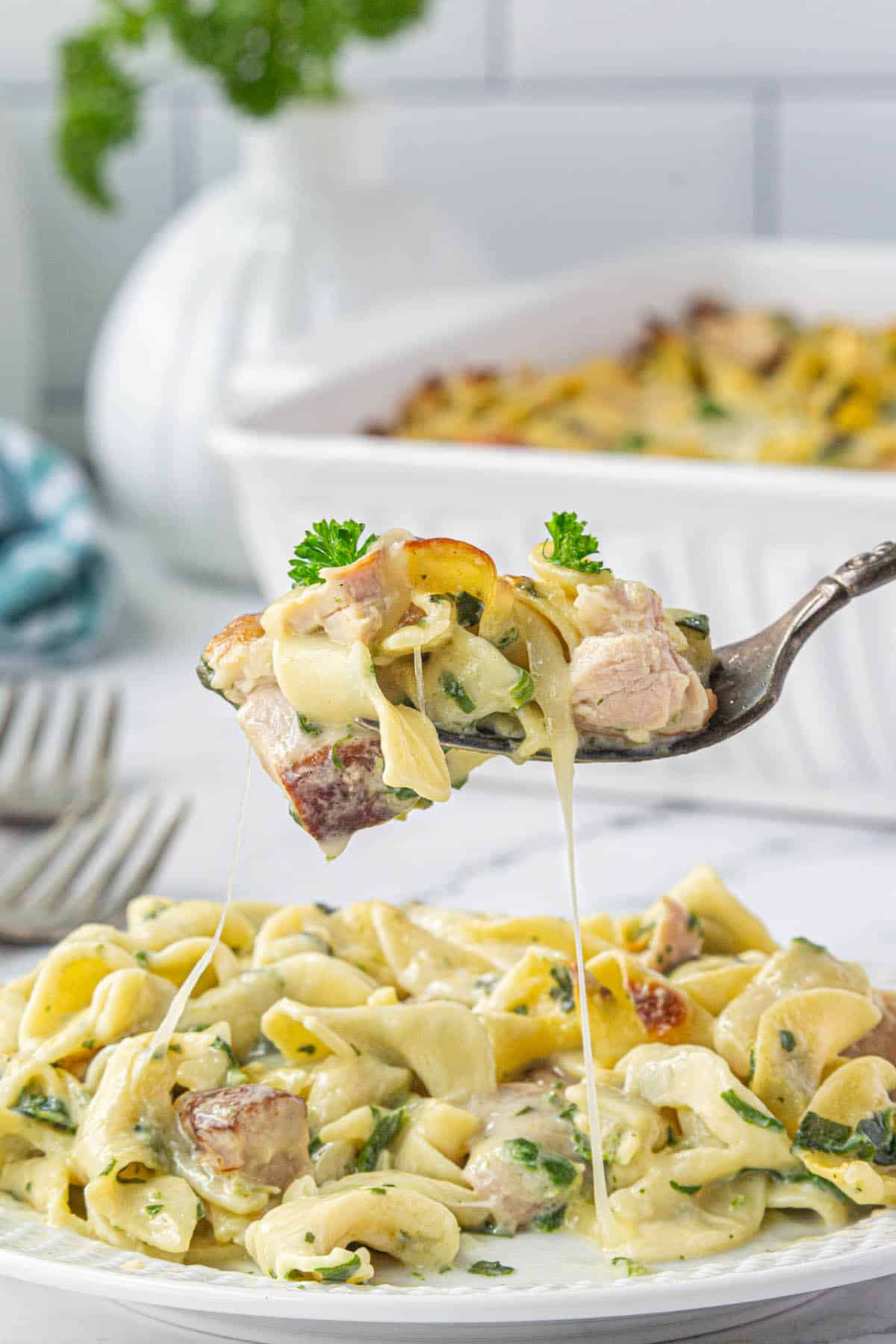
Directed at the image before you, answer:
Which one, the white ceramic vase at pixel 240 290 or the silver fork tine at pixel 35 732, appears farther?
the white ceramic vase at pixel 240 290

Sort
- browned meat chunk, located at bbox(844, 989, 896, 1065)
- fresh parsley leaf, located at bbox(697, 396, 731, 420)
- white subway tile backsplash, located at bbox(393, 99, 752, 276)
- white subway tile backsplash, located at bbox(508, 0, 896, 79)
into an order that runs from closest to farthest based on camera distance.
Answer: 1. browned meat chunk, located at bbox(844, 989, 896, 1065)
2. fresh parsley leaf, located at bbox(697, 396, 731, 420)
3. white subway tile backsplash, located at bbox(508, 0, 896, 79)
4. white subway tile backsplash, located at bbox(393, 99, 752, 276)

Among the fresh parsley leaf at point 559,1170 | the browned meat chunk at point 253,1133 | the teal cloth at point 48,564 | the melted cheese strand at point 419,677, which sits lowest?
the teal cloth at point 48,564

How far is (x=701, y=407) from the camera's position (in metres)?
2.65

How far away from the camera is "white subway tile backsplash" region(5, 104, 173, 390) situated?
11.9 ft

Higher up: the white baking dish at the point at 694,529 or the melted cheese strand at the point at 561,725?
the melted cheese strand at the point at 561,725

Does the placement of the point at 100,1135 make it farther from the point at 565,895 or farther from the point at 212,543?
the point at 212,543

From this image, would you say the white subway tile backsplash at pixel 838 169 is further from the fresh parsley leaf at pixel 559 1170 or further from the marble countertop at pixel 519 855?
the fresh parsley leaf at pixel 559 1170

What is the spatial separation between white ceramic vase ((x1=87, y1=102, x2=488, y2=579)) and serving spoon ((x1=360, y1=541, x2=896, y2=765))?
1.62 metres

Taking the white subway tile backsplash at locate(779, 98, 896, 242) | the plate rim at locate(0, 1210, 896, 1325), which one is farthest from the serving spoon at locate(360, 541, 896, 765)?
the white subway tile backsplash at locate(779, 98, 896, 242)

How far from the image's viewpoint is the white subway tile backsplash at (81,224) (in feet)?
11.9

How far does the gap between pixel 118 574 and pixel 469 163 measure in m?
1.13

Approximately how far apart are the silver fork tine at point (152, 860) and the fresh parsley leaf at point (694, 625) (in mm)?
691

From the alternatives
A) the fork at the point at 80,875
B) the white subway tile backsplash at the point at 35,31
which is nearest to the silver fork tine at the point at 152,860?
the fork at the point at 80,875

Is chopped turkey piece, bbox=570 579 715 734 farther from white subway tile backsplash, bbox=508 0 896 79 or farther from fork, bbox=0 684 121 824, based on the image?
white subway tile backsplash, bbox=508 0 896 79
